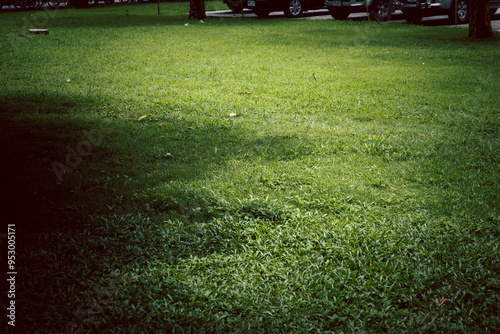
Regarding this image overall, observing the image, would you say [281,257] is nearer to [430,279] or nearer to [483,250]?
[430,279]

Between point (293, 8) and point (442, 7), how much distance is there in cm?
610

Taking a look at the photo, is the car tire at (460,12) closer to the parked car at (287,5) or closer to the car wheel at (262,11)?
the parked car at (287,5)

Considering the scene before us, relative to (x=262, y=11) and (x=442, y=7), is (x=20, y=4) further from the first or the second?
(x=442, y=7)

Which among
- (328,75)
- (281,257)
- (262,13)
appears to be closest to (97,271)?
(281,257)

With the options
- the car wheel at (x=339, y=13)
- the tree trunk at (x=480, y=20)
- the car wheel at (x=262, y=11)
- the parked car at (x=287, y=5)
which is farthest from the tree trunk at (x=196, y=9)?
the tree trunk at (x=480, y=20)

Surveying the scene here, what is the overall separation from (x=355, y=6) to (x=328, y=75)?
10827mm

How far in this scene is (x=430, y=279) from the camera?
2494 millimetres

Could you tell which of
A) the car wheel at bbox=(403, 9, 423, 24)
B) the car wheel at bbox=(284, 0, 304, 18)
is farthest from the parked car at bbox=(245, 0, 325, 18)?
the car wheel at bbox=(403, 9, 423, 24)

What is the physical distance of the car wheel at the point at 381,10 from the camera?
1677 cm

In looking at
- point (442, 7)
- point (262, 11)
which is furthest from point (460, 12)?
point (262, 11)

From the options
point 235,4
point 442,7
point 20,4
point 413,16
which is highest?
point 20,4

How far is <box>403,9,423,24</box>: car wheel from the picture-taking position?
15.5m

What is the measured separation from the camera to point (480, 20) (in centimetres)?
1058

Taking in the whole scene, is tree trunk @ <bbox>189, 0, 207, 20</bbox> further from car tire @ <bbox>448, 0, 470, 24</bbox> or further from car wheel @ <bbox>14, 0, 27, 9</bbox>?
car wheel @ <bbox>14, 0, 27, 9</bbox>
